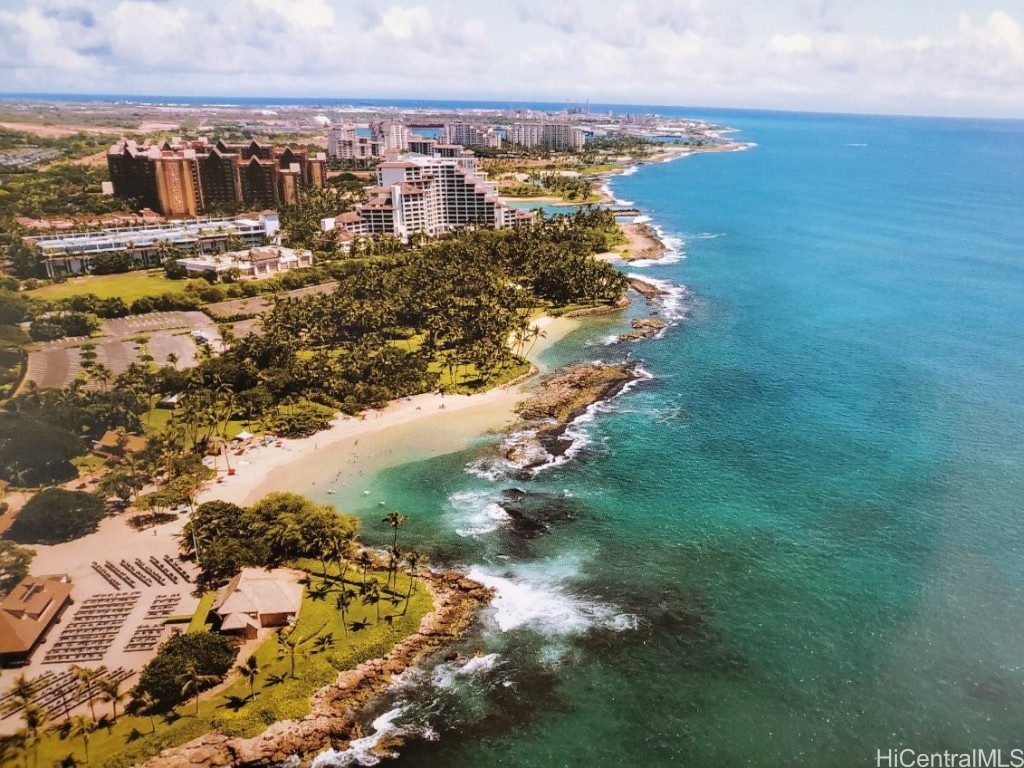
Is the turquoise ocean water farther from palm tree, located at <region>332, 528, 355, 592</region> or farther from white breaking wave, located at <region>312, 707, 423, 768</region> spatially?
palm tree, located at <region>332, 528, 355, 592</region>

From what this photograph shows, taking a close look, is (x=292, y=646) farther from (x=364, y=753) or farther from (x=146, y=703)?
(x=364, y=753)

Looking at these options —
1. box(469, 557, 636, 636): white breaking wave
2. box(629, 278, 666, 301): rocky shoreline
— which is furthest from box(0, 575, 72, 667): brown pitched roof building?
box(629, 278, 666, 301): rocky shoreline

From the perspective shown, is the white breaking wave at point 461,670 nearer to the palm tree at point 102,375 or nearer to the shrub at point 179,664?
the shrub at point 179,664

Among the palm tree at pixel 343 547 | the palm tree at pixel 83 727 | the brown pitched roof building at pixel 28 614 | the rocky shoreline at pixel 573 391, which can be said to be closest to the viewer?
the palm tree at pixel 83 727

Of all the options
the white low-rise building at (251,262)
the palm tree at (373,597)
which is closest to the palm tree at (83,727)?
the palm tree at (373,597)

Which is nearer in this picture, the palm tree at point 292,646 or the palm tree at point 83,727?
the palm tree at point 83,727

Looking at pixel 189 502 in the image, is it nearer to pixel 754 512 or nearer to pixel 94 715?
pixel 94 715

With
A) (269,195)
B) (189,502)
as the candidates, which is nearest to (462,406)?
(189,502)
